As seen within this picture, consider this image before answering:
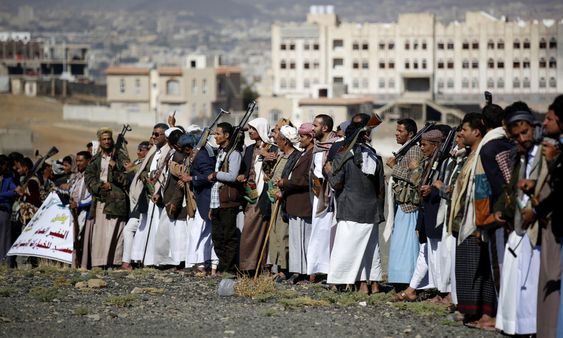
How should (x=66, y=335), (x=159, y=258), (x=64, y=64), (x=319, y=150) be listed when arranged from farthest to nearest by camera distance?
(x=64, y=64) → (x=159, y=258) → (x=319, y=150) → (x=66, y=335)

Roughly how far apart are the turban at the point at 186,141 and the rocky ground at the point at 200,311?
174 cm

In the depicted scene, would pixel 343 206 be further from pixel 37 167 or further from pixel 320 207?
pixel 37 167

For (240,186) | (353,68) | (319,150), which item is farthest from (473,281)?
(353,68)

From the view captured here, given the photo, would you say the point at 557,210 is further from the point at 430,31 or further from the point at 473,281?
the point at 430,31

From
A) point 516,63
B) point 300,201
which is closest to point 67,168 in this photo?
point 300,201

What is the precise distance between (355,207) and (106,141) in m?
4.17

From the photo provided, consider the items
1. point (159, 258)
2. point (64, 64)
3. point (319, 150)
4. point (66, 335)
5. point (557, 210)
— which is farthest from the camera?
point (64, 64)

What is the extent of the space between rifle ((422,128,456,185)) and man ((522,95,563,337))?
2574mm

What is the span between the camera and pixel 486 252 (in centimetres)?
1128

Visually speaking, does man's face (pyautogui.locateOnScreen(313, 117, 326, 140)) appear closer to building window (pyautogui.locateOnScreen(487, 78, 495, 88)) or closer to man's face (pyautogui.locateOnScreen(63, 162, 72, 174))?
man's face (pyautogui.locateOnScreen(63, 162, 72, 174))

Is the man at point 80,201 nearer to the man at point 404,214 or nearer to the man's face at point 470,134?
the man at point 404,214

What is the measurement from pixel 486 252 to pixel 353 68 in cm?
12744

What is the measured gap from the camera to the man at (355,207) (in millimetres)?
13078

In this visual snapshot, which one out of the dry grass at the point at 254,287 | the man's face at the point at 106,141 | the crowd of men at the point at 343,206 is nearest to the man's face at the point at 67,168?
the crowd of men at the point at 343,206
